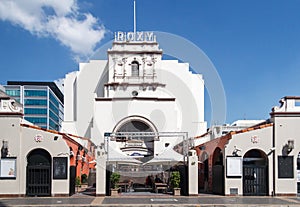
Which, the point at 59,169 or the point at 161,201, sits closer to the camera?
the point at 161,201

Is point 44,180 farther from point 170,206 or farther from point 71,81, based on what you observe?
point 71,81

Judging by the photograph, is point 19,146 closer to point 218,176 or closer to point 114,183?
point 114,183

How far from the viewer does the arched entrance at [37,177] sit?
2402 centimetres

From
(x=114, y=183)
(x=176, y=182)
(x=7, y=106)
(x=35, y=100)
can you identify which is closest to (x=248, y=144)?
(x=176, y=182)

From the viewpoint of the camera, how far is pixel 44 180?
24188mm

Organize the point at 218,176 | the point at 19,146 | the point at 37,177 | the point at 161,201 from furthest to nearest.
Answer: the point at 218,176 < the point at 37,177 < the point at 19,146 < the point at 161,201

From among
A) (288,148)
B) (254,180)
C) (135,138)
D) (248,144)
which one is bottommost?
(254,180)

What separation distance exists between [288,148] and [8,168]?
1738 centimetres

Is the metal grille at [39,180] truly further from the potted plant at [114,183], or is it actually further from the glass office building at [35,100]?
the glass office building at [35,100]

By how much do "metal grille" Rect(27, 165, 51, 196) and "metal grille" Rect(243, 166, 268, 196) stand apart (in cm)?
1238

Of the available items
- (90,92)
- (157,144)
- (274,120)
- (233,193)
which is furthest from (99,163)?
(90,92)

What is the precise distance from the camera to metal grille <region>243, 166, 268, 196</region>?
2477cm

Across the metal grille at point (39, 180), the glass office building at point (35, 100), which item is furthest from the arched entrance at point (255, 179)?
the glass office building at point (35, 100)

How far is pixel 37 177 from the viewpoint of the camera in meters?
24.1
